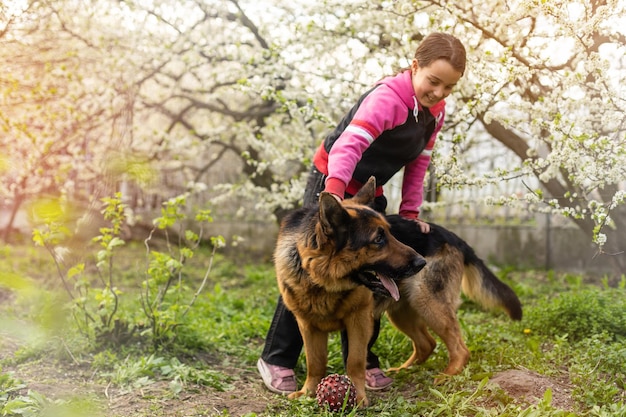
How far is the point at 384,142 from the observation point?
354 cm

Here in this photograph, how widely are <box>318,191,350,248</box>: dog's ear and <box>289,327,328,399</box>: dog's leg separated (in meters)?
0.72

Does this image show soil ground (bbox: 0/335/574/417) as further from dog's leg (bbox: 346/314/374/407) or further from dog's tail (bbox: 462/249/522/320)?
dog's tail (bbox: 462/249/522/320)

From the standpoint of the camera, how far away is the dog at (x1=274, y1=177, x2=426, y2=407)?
310cm

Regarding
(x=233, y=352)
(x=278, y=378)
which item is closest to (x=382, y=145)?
(x=278, y=378)

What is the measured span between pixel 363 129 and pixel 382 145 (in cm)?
35

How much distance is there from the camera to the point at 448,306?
3801 mm

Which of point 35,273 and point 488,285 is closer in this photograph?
point 488,285

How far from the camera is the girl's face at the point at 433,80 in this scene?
3297 mm

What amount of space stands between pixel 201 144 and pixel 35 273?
296cm

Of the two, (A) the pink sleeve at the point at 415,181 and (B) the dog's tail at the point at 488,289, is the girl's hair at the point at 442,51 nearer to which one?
(A) the pink sleeve at the point at 415,181

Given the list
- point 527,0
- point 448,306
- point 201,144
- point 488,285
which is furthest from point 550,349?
point 201,144

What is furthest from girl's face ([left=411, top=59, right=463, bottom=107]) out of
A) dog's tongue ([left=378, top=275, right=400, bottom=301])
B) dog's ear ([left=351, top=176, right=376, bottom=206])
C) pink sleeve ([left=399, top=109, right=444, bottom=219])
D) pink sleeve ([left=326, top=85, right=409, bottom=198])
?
dog's tongue ([left=378, top=275, right=400, bottom=301])

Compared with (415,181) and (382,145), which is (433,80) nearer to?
(382,145)

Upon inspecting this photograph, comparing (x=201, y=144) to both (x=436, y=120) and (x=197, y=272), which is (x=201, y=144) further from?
(x=436, y=120)
